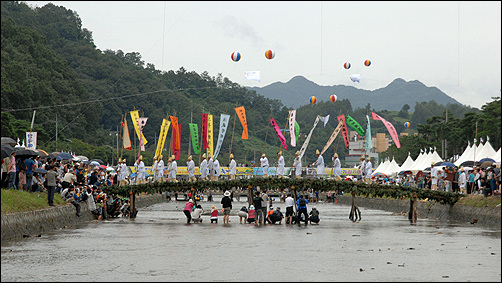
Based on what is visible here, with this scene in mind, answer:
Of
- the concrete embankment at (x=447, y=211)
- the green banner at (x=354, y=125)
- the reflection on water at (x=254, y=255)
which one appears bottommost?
the reflection on water at (x=254, y=255)

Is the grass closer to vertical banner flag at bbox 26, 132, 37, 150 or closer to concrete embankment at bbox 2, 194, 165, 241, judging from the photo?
concrete embankment at bbox 2, 194, 165, 241

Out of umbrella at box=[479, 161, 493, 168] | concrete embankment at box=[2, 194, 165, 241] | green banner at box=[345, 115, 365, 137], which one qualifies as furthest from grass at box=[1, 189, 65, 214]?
green banner at box=[345, 115, 365, 137]

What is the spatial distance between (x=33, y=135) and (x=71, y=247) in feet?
95.2

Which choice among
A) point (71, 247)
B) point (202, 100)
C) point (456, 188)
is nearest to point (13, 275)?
point (71, 247)

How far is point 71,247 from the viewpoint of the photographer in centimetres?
2173

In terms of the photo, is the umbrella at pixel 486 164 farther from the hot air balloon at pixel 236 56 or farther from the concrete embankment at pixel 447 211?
the hot air balloon at pixel 236 56

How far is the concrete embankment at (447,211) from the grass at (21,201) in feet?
52.3

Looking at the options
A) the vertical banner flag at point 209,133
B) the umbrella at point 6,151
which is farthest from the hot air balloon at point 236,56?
the umbrella at point 6,151

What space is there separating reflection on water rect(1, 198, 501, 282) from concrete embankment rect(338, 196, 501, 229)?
2.71ft

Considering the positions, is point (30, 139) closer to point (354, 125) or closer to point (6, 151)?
point (354, 125)

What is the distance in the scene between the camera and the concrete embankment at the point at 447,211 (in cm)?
2920

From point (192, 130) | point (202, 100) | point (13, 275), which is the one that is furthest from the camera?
point (202, 100)

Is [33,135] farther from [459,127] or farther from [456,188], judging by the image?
[459,127]

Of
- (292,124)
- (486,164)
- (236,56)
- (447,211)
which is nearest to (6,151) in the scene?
(236,56)
